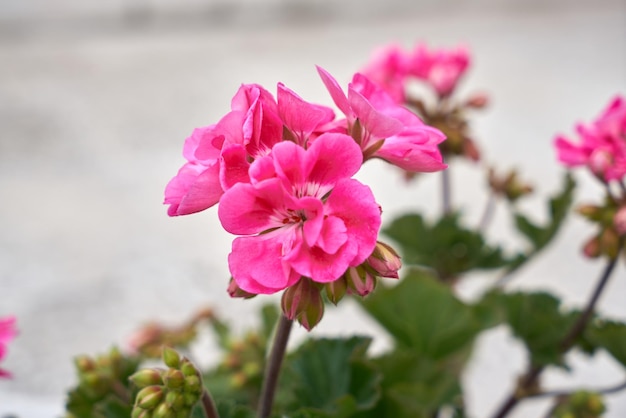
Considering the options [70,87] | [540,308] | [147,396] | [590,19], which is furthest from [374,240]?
[590,19]

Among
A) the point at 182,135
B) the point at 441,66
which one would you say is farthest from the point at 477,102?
the point at 182,135

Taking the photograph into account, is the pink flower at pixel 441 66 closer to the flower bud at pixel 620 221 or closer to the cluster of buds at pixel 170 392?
the flower bud at pixel 620 221

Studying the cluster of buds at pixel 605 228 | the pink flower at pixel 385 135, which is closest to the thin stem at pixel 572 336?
the cluster of buds at pixel 605 228

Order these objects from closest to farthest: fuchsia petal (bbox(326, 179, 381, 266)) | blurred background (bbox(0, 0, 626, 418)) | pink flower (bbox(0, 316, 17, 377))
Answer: fuchsia petal (bbox(326, 179, 381, 266)), pink flower (bbox(0, 316, 17, 377)), blurred background (bbox(0, 0, 626, 418))

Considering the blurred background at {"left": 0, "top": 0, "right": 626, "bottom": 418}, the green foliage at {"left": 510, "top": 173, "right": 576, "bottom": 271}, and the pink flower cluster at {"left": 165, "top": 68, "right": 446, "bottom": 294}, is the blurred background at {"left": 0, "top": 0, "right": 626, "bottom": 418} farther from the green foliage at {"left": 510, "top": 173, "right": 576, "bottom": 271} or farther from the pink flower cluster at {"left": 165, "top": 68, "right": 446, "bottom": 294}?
the pink flower cluster at {"left": 165, "top": 68, "right": 446, "bottom": 294}

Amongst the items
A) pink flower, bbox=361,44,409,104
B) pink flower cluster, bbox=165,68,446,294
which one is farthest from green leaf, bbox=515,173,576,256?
pink flower cluster, bbox=165,68,446,294

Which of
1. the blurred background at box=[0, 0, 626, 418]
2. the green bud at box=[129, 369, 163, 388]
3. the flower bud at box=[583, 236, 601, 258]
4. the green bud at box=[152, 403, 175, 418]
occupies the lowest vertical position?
the blurred background at box=[0, 0, 626, 418]

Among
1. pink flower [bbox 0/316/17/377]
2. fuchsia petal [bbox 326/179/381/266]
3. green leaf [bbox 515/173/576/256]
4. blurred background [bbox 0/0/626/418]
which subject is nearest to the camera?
fuchsia petal [bbox 326/179/381/266]

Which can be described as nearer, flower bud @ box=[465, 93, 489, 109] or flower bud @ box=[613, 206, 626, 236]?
flower bud @ box=[613, 206, 626, 236]
